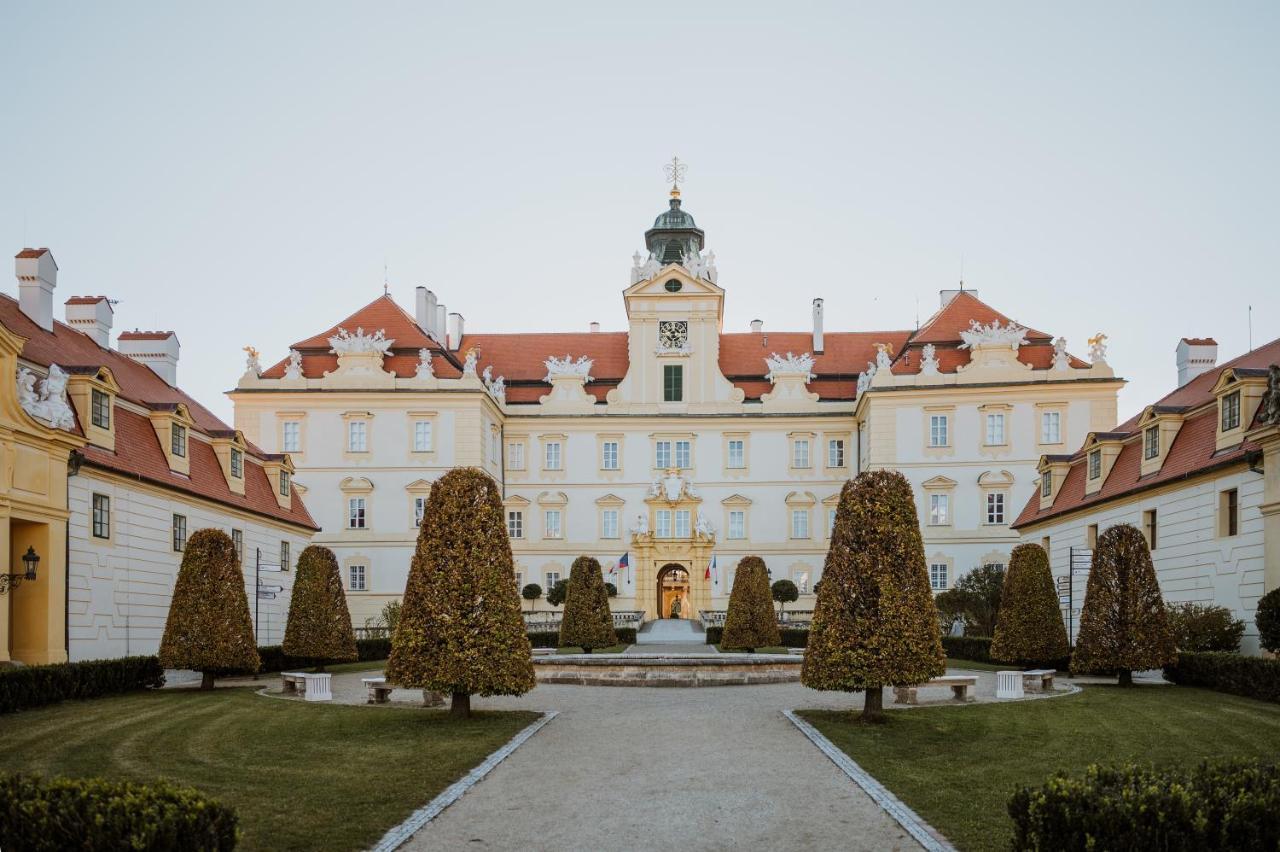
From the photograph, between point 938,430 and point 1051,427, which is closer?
point 1051,427

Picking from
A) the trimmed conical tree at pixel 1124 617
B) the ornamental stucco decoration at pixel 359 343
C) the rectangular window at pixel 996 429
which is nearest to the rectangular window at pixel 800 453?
the rectangular window at pixel 996 429

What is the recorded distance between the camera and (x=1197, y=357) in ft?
103

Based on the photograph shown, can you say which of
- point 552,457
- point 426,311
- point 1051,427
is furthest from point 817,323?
point 426,311

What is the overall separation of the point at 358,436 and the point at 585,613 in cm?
2105

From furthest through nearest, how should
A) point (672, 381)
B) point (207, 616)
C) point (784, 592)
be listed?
1. point (672, 381)
2. point (784, 592)
3. point (207, 616)

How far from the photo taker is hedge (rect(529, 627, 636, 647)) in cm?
3638

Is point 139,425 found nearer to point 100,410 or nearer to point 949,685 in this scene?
point 100,410

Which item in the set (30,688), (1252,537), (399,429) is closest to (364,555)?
(399,429)

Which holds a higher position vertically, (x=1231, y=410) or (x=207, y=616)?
(x=1231, y=410)

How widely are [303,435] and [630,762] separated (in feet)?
127

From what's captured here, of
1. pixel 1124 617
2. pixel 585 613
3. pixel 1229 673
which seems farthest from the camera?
pixel 585 613

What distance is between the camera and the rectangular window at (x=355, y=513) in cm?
4784

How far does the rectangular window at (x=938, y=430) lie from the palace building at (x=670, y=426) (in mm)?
96

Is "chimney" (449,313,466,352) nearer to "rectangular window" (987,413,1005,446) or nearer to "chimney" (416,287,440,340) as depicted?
"chimney" (416,287,440,340)
